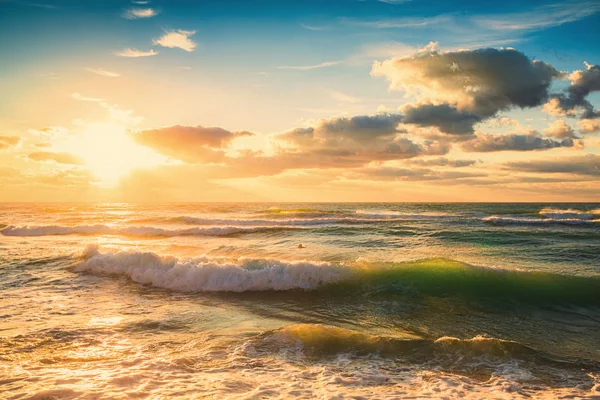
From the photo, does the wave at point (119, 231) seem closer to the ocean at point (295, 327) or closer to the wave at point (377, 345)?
the ocean at point (295, 327)

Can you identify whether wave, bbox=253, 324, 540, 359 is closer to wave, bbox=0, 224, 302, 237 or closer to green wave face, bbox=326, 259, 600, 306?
green wave face, bbox=326, 259, 600, 306

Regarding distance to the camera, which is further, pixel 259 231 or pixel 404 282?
pixel 259 231

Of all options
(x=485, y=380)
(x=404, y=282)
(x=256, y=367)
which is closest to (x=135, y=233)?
(x=404, y=282)

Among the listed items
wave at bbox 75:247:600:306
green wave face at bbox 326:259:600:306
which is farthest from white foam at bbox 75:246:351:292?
green wave face at bbox 326:259:600:306

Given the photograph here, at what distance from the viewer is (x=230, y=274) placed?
14.0 metres

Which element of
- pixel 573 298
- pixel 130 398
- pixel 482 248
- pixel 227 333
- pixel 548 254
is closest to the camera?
pixel 130 398

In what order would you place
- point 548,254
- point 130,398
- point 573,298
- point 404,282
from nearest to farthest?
point 130,398 → point 573,298 → point 404,282 → point 548,254

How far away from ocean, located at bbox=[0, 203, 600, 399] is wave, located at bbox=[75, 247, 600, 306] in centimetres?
6

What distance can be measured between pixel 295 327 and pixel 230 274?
19.6 ft

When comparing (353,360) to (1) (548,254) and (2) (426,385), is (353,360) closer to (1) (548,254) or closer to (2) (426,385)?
(2) (426,385)

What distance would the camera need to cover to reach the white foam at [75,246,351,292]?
44.8 ft

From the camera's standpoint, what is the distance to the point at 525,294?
12305mm

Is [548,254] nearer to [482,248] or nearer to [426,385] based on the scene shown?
[482,248]

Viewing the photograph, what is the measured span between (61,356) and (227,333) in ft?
10.4
